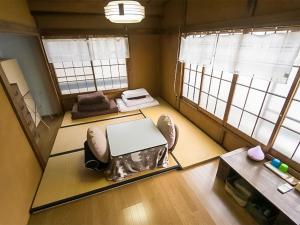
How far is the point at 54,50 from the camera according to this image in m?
3.43

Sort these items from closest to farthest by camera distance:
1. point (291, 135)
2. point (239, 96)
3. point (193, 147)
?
point (291, 135) → point (239, 96) → point (193, 147)

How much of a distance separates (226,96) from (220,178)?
120 cm

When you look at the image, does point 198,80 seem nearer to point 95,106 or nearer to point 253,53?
point 253,53

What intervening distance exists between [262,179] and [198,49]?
2.06 m

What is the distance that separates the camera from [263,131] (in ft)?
6.88

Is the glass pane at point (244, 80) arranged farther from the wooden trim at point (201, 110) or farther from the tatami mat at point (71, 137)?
the tatami mat at point (71, 137)

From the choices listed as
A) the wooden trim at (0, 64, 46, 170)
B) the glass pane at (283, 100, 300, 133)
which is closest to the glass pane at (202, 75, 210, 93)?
the glass pane at (283, 100, 300, 133)

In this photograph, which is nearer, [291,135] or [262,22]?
[262,22]

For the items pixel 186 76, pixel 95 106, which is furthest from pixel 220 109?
pixel 95 106

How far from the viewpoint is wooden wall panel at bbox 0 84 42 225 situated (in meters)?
1.45

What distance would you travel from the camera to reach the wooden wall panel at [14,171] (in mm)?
1446

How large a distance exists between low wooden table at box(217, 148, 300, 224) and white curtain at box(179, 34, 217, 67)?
145cm

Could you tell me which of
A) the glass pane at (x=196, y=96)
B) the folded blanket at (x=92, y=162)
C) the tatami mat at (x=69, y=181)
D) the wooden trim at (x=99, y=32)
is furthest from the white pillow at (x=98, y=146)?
the wooden trim at (x=99, y=32)

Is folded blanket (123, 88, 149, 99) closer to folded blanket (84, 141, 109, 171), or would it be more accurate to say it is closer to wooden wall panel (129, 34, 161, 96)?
wooden wall panel (129, 34, 161, 96)
